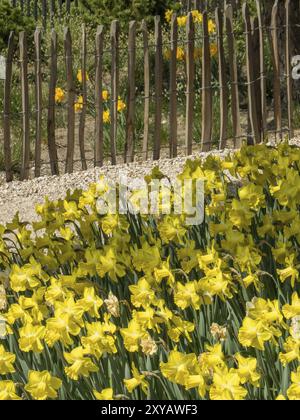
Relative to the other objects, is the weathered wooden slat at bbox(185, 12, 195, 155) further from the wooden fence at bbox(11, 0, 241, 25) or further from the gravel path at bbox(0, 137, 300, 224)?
the wooden fence at bbox(11, 0, 241, 25)

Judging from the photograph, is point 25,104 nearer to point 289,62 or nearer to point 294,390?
point 289,62

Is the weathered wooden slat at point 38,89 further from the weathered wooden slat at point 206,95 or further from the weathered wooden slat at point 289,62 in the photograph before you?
the weathered wooden slat at point 289,62

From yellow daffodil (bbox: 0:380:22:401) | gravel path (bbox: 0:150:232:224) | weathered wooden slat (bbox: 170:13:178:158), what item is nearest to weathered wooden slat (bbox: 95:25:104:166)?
gravel path (bbox: 0:150:232:224)

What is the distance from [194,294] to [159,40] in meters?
4.81

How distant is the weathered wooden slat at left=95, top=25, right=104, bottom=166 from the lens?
24.1 ft

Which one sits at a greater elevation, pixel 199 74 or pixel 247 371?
pixel 199 74

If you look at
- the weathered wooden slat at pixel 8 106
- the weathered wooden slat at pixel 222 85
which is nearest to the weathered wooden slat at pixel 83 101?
the weathered wooden slat at pixel 8 106

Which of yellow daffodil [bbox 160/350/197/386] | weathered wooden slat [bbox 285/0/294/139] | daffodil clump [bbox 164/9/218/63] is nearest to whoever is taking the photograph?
yellow daffodil [bbox 160/350/197/386]

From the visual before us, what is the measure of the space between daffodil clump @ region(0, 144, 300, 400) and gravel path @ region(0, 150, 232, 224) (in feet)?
9.33

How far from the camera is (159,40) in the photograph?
7.35m

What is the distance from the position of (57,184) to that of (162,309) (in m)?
4.45
